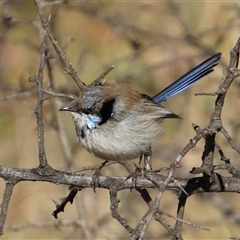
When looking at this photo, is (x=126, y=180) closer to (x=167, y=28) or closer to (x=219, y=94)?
(x=219, y=94)

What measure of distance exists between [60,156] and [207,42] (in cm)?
256

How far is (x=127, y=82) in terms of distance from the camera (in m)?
6.44

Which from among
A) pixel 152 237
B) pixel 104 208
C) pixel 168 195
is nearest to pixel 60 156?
pixel 104 208

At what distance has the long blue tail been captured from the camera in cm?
429

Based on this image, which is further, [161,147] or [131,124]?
[161,147]

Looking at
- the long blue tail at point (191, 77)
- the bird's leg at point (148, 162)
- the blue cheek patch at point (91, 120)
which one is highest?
the long blue tail at point (191, 77)

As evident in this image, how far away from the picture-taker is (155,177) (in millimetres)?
3168

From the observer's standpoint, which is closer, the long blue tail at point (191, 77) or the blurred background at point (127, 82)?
the long blue tail at point (191, 77)

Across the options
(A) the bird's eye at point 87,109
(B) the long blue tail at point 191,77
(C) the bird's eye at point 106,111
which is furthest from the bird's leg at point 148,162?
(B) the long blue tail at point 191,77

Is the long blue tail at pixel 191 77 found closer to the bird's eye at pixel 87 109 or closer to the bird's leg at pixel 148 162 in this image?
the bird's leg at pixel 148 162

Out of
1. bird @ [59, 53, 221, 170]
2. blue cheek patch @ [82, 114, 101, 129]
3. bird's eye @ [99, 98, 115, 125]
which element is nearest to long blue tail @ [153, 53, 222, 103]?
bird @ [59, 53, 221, 170]

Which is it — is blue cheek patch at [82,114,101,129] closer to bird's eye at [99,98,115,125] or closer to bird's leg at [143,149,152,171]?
bird's eye at [99,98,115,125]

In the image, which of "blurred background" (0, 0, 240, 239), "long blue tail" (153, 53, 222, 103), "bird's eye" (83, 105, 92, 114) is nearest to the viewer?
"bird's eye" (83, 105, 92, 114)

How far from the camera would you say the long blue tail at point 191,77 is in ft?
14.1
